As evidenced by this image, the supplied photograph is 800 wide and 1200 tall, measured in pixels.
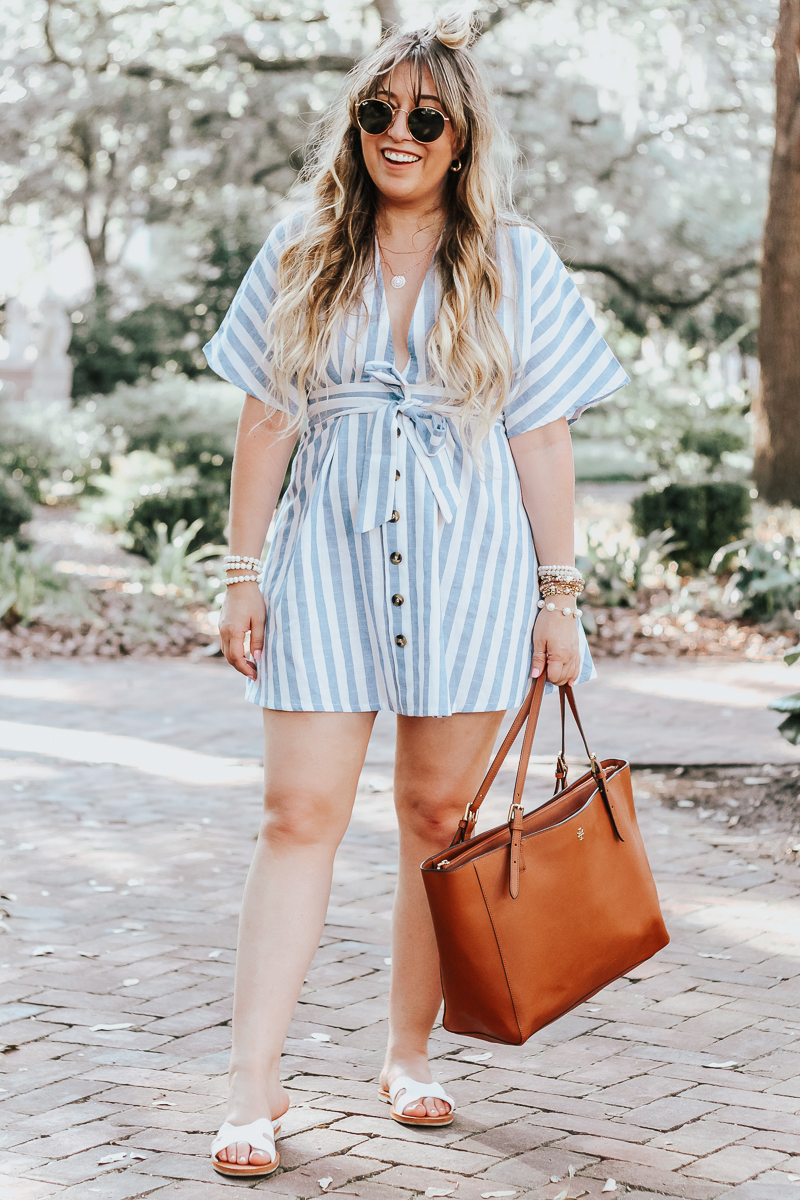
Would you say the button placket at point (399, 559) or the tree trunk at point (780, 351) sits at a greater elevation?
the tree trunk at point (780, 351)

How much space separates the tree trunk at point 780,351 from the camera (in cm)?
1177

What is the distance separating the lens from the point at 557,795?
2.43 m

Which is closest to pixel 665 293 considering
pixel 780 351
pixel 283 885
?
pixel 780 351

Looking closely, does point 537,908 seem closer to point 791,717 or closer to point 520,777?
point 520,777

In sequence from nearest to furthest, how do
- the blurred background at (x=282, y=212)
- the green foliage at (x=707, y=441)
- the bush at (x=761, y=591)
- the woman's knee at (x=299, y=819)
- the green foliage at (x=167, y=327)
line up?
the woman's knee at (x=299, y=819) → the bush at (x=761, y=591) → the blurred background at (x=282, y=212) → the green foliage at (x=707, y=441) → the green foliage at (x=167, y=327)

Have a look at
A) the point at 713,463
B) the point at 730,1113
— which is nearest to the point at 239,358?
the point at 730,1113

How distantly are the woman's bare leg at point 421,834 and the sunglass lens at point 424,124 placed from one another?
0.99 meters

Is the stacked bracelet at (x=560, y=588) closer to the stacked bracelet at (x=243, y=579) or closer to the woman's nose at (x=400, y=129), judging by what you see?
the stacked bracelet at (x=243, y=579)

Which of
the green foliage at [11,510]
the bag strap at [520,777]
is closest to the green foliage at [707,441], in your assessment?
the green foliage at [11,510]

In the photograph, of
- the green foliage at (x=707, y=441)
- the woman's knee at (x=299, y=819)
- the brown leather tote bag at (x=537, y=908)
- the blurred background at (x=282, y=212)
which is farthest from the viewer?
the green foliage at (x=707, y=441)

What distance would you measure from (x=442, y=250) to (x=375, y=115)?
0.83 feet

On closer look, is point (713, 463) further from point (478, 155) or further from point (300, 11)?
point (478, 155)

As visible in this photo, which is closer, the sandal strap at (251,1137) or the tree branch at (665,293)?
the sandal strap at (251,1137)

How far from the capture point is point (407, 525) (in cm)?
236
